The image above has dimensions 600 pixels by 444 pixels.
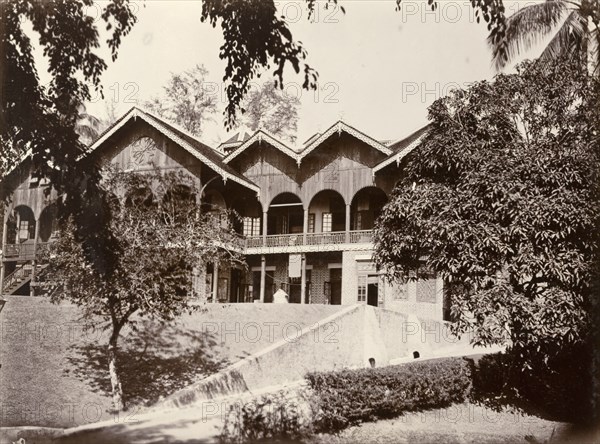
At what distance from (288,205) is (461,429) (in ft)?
59.6

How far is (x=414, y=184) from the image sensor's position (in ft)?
49.1

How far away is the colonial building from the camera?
2616 centimetres

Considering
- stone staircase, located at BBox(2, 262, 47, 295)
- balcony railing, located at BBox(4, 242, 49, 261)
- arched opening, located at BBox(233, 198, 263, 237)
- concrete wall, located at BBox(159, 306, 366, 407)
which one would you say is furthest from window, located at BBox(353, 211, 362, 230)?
stone staircase, located at BBox(2, 262, 47, 295)

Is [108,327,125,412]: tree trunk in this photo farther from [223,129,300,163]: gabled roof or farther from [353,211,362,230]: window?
[353,211,362,230]: window

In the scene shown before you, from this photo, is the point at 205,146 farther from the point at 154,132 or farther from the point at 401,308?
the point at 401,308

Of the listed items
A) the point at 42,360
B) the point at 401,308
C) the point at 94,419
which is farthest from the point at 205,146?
the point at 94,419

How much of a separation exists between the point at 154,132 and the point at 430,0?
70.0 feet

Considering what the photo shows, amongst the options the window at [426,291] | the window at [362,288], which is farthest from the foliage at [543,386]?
the window at [362,288]

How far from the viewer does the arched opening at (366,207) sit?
2863cm

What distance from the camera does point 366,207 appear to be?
28.9m

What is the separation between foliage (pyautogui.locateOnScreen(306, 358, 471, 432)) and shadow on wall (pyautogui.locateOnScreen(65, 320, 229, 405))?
4224mm

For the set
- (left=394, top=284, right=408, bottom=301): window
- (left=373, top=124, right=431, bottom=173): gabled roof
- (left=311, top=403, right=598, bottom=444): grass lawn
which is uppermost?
(left=373, top=124, right=431, bottom=173): gabled roof

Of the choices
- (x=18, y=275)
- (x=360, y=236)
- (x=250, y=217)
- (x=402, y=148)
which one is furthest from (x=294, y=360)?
(x=18, y=275)

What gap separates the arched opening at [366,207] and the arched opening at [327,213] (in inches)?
30.1
